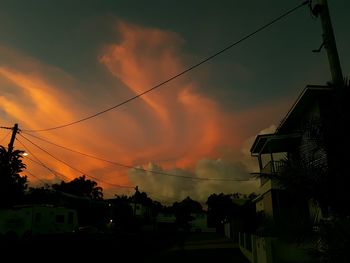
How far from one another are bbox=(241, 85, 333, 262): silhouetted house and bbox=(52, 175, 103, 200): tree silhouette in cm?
Result: 5676

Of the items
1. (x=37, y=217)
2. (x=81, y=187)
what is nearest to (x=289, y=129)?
(x=37, y=217)

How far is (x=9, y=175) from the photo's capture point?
25.8m

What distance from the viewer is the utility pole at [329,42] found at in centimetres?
828

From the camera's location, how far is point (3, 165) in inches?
992

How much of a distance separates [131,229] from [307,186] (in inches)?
1774

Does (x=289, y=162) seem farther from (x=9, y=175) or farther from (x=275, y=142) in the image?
(x=9, y=175)

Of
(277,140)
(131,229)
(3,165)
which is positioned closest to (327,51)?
(277,140)

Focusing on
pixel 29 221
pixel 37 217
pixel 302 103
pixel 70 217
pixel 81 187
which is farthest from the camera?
pixel 81 187

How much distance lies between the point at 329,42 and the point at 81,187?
7835 centimetres

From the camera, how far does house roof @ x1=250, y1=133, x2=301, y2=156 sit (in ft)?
69.5

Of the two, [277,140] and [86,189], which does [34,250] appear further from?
[86,189]

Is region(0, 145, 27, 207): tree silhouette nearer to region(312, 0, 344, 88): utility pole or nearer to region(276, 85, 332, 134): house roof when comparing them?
region(276, 85, 332, 134): house roof

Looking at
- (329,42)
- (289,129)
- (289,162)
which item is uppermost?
(289,129)

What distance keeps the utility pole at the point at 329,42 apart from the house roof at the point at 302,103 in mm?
7014
